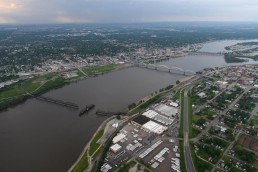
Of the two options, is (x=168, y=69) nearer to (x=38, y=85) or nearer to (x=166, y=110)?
(x=166, y=110)

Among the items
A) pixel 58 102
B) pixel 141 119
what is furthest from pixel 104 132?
pixel 58 102

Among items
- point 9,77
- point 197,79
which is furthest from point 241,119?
point 9,77

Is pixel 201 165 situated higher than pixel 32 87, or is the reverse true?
pixel 32 87

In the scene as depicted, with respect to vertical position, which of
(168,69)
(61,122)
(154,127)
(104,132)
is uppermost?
(168,69)

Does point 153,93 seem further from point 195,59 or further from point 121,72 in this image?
point 195,59

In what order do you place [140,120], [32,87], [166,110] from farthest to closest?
[32,87] < [166,110] < [140,120]

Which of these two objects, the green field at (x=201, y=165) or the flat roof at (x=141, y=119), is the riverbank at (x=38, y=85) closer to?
the flat roof at (x=141, y=119)
